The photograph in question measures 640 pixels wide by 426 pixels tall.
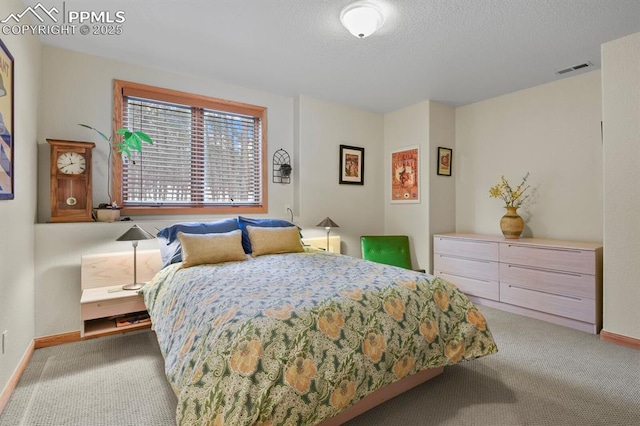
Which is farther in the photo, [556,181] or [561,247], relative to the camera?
[556,181]

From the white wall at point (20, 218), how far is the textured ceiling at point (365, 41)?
42 cm

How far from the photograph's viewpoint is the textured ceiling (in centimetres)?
218

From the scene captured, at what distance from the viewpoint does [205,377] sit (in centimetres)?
129

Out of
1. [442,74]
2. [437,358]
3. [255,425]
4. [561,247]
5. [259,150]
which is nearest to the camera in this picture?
[255,425]

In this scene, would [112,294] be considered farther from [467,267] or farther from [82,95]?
[467,267]

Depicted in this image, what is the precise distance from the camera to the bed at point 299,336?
1.28 m

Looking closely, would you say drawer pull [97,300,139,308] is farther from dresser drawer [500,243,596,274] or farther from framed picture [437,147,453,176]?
framed picture [437,147,453,176]

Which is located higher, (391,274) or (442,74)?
(442,74)

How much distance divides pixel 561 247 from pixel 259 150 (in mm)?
3297

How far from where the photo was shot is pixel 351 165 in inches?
172

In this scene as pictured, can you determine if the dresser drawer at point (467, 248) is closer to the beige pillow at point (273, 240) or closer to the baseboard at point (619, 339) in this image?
the baseboard at point (619, 339)

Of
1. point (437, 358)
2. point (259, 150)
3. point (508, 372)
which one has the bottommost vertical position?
point (508, 372)

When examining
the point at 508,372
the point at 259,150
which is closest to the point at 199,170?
the point at 259,150

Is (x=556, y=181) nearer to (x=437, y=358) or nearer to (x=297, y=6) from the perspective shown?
(x=437, y=358)
